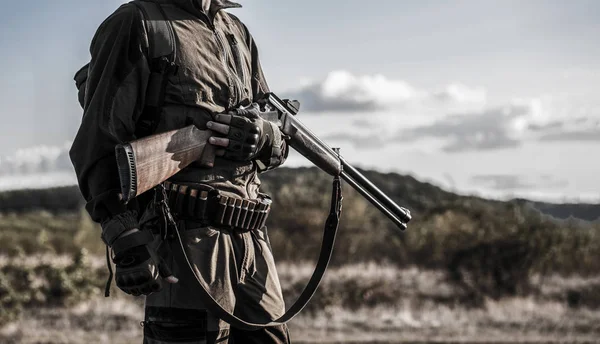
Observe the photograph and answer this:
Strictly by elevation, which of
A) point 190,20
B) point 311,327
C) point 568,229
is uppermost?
point 190,20

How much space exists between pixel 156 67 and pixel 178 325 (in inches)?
45.2

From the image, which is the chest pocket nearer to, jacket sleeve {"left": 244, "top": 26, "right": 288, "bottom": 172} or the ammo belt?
jacket sleeve {"left": 244, "top": 26, "right": 288, "bottom": 172}

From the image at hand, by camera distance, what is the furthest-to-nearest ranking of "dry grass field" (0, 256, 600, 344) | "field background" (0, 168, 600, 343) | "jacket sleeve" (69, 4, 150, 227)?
"field background" (0, 168, 600, 343) < "dry grass field" (0, 256, 600, 344) < "jacket sleeve" (69, 4, 150, 227)

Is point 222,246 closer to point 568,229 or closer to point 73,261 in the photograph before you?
point 73,261

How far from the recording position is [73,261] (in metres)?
13.0

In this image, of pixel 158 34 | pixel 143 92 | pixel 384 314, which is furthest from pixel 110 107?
pixel 384 314

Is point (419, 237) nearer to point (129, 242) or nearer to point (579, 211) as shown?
point (579, 211)

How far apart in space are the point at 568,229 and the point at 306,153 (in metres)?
14.3

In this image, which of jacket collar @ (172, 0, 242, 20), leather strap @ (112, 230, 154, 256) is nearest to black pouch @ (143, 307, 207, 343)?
leather strap @ (112, 230, 154, 256)

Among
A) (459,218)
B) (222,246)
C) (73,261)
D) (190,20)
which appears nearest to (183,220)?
(222,246)

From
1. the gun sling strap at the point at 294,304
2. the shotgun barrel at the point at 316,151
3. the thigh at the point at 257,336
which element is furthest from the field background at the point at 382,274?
the thigh at the point at 257,336

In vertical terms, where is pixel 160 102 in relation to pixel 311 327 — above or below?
above

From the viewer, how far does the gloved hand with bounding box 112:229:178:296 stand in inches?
123

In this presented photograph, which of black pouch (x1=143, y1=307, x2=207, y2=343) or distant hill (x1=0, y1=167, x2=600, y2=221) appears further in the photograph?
distant hill (x1=0, y1=167, x2=600, y2=221)
